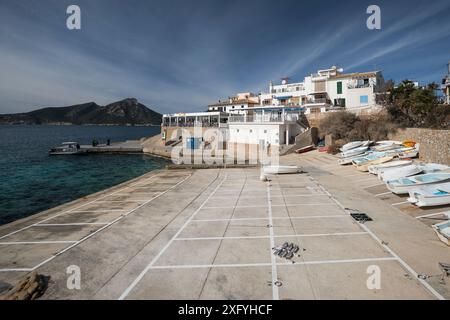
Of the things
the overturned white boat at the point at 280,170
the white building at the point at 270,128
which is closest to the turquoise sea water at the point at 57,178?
the white building at the point at 270,128

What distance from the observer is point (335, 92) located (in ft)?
139

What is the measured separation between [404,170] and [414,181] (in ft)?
6.51

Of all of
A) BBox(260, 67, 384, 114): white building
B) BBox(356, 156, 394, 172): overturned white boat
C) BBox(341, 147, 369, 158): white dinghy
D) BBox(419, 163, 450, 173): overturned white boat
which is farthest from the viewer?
BBox(260, 67, 384, 114): white building

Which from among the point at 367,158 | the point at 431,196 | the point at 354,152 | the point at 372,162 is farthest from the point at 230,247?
the point at 354,152

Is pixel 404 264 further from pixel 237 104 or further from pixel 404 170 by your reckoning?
pixel 237 104

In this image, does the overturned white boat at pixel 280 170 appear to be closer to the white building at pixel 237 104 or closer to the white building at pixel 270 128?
the white building at pixel 270 128

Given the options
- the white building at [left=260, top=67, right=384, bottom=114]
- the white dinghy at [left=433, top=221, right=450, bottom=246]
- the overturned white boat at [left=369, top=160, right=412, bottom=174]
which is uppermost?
the white building at [left=260, top=67, right=384, bottom=114]

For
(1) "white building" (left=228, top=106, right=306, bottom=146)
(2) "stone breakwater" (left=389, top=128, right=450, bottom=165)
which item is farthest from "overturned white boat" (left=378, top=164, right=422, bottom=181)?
(1) "white building" (left=228, top=106, right=306, bottom=146)

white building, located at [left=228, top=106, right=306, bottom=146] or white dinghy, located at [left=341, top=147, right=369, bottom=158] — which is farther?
white building, located at [left=228, top=106, right=306, bottom=146]

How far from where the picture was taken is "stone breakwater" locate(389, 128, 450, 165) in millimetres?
15492

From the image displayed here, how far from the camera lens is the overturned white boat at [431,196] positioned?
10.6 metres

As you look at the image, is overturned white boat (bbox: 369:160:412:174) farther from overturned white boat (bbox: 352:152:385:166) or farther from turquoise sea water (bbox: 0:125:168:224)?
turquoise sea water (bbox: 0:125:168:224)

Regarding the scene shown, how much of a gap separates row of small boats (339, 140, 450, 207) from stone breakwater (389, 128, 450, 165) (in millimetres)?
854
